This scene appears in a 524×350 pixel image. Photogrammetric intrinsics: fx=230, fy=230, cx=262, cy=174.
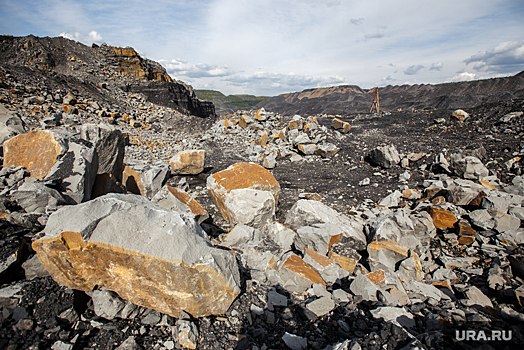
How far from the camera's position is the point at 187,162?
7484mm

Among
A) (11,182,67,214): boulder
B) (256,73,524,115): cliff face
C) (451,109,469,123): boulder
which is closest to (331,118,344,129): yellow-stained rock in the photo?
(451,109,469,123): boulder

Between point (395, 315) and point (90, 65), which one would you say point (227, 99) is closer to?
point (90, 65)

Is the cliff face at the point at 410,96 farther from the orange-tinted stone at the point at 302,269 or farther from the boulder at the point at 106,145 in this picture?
the boulder at the point at 106,145

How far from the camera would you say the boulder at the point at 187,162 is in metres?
7.43

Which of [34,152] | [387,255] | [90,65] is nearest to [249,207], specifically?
[387,255]

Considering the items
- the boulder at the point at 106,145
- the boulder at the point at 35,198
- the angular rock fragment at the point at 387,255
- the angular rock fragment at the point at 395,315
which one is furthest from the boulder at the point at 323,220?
the boulder at the point at 106,145

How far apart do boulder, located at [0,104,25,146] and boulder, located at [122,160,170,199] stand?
6.95ft

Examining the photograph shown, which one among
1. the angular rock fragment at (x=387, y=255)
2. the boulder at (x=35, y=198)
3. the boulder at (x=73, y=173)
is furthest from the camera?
the angular rock fragment at (x=387, y=255)

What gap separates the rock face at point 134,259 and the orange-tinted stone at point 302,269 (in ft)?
3.28

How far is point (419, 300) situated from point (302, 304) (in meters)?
1.52

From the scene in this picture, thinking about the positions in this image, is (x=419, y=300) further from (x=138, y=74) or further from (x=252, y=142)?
(x=138, y=74)

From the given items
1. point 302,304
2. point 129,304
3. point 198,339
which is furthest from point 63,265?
point 302,304

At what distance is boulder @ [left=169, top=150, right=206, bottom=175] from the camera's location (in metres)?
7.43

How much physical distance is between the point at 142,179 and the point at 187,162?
6.21 feet
